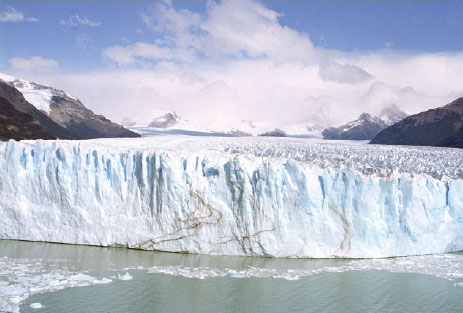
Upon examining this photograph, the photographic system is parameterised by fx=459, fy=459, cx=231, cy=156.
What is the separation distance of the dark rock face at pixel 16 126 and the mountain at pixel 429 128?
27075 millimetres

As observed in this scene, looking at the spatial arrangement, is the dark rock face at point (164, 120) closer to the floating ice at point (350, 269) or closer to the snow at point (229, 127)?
the snow at point (229, 127)

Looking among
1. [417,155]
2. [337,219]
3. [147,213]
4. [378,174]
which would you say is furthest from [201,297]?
[417,155]

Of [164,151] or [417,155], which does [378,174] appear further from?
→ [164,151]

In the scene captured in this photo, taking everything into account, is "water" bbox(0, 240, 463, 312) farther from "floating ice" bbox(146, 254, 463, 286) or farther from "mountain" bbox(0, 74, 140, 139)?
"mountain" bbox(0, 74, 140, 139)

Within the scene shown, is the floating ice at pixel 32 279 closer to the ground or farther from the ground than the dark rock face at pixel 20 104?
closer to the ground

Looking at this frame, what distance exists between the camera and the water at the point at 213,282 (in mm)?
8164

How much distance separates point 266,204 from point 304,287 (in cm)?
263

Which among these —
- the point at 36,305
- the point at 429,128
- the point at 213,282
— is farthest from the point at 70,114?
the point at 36,305

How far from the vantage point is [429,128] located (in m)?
35.4

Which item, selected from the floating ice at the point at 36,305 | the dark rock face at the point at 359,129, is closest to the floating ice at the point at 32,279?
the floating ice at the point at 36,305

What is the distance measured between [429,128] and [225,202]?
2880 centimetres

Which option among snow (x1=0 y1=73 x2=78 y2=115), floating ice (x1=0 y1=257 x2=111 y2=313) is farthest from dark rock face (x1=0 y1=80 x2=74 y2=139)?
floating ice (x1=0 y1=257 x2=111 y2=313)

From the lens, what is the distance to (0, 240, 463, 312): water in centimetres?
816

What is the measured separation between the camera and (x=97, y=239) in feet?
37.9
